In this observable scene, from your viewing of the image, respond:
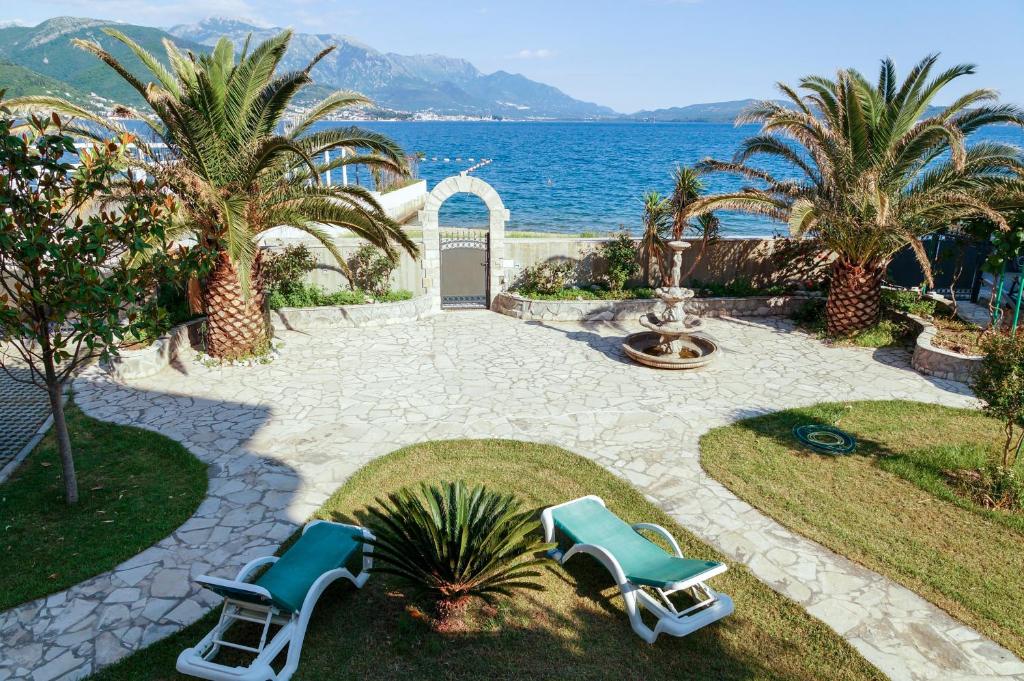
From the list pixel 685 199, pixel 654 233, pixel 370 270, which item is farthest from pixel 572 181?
pixel 370 270

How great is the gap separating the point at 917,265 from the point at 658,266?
20.4ft

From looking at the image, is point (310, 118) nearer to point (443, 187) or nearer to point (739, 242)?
point (443, 187)

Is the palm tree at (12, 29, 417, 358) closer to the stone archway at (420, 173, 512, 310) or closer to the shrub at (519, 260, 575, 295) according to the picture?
the stone archway at (420, 173, 512, 310)

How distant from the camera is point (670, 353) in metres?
12.7

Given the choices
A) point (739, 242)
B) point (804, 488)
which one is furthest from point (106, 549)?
point (739, 242)

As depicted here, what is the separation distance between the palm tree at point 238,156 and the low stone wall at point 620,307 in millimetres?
3988

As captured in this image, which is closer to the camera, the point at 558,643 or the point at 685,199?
the point at 558,643

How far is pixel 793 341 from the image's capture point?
14.0m

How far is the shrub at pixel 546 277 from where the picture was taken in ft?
52.2

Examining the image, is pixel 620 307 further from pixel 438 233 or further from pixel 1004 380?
pixel 1004 380

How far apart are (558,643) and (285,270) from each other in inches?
458

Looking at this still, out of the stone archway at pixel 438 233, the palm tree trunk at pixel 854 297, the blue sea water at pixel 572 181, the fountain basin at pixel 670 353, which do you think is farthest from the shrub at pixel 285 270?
the palm tree trunk at pixel 854 297

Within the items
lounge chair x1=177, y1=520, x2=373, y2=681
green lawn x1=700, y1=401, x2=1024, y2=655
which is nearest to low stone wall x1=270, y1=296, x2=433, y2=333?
green lawn x1=700, y1=401, x2=1024, y2=655

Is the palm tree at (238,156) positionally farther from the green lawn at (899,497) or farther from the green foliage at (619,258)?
the green lawn at (899,497)
